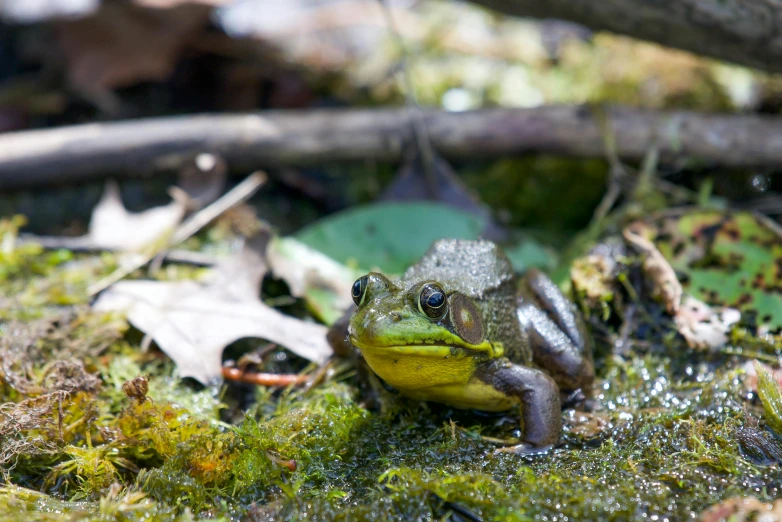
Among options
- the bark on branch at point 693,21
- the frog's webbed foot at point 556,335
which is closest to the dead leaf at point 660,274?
the frog's webbed foot at point 556,335

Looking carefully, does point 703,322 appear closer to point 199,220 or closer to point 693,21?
point 693,21

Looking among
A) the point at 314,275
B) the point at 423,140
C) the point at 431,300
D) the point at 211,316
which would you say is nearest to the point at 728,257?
the point at 431,300

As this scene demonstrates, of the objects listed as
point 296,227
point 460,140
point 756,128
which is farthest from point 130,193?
point 756,128

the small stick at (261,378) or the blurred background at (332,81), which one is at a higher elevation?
the blurred background at (332,81)

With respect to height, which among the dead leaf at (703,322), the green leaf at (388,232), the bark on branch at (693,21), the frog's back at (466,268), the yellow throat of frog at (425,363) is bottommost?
the green leaf at (388,232)

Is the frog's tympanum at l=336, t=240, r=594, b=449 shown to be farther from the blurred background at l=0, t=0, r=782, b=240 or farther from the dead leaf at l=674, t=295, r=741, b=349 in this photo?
the blurred background at l=0, t=0, r=782, b=240

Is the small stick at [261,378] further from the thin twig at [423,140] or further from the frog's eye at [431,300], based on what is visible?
the thin twig at [423,140]

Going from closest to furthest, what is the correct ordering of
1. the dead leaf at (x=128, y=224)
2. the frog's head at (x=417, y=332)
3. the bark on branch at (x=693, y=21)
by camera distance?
1. the frog's head at (x=417, y=332)
2. the bark on branch at (x=693, y=21)
3. the dead leaf at (x=128, y=224)
